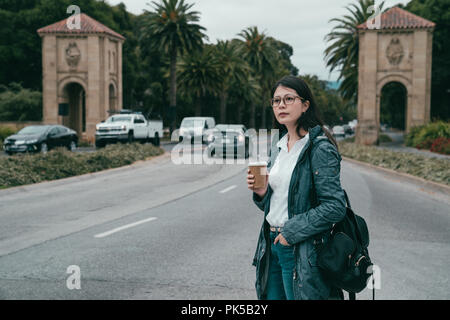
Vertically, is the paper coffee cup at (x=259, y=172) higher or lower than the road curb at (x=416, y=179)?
higher

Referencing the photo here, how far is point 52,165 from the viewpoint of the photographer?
704 inches

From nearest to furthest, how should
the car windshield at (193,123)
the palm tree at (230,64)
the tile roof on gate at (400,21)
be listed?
1. the car windshield at (193,123)
2. the tile roof on gate at (400,21)
3. the palm tree at (230,64)

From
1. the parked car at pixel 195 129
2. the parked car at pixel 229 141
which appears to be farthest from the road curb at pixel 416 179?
the parked car at pixel 195 129

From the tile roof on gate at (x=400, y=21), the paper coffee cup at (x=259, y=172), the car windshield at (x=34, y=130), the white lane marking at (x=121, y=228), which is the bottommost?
the white lane marking at (x=121, y=228)

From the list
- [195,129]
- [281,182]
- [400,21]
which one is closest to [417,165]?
[281,182]

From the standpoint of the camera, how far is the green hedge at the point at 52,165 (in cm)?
1555

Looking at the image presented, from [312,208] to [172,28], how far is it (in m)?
46.2

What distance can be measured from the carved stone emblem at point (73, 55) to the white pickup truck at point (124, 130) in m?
12.0

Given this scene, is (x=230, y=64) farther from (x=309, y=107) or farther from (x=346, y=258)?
(x=346, y=258)

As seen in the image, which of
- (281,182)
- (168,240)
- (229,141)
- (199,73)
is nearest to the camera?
(281,182)

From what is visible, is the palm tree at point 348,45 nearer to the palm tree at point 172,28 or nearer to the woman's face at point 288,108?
the palm tree at point 172,28

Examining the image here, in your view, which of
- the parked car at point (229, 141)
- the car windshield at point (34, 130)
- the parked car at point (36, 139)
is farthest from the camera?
the car windshield at point (34, 130)

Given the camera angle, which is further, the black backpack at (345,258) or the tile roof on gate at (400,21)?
the tile roof on gate at (400,21)
